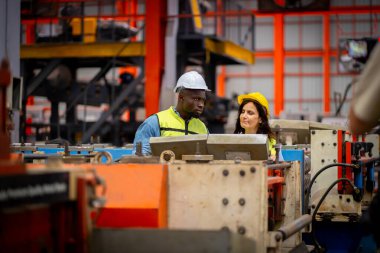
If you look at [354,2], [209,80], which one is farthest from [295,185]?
[354,2]

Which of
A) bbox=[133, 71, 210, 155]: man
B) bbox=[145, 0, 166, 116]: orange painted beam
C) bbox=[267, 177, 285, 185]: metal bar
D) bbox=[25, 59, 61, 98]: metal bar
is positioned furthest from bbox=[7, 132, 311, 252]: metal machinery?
bbox=[25, 59, 61, 98]: metal bar

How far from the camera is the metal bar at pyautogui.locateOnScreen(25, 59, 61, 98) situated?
1594 cm

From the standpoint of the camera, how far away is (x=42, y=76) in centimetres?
1595

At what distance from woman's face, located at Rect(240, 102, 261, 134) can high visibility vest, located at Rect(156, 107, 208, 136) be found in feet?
1.32

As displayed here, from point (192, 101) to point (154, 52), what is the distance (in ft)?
26.1

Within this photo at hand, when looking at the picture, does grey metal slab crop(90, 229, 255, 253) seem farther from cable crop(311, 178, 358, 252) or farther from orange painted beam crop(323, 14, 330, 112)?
orange painted beam crop(323, 14, 330, 112)

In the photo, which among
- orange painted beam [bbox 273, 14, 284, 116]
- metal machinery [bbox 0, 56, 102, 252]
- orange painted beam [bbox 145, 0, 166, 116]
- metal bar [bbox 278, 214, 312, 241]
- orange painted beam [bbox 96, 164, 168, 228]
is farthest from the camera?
orange painted beam [bbox 273, 14, 284, 116]

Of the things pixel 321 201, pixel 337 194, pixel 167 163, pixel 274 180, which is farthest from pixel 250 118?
pixel 167 163

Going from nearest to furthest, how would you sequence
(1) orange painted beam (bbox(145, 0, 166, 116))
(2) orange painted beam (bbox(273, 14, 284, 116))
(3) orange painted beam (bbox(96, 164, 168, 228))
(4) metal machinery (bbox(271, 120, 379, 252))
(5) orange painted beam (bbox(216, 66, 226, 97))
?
(3) orange painted beam (bbox(96, 164, 168, 228)), (4) metal machinery (bbox(271, 120, 379, 252)), (1) orange painted beam (bbox(145, 0, 166, 116)), (2) orange painted beam (bbox(273, 14, 284, 116)), (5) orange painted beam (bbox(216, 66, 226, 97))

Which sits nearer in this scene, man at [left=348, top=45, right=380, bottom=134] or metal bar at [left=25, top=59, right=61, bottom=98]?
man at [left=348, top=45, right=380, bottom=134]

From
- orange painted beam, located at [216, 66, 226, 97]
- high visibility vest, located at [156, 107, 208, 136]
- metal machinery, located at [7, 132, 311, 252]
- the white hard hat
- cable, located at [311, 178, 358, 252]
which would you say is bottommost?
cable, located at [311, 178, 358, 252]

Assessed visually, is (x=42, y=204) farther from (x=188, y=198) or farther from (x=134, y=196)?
(x=188, y=198)

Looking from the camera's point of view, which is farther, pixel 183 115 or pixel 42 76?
pixel 42 76

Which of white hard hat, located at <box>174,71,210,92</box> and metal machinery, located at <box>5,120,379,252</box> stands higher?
white hard hat, located at <box>174,71,210,92</box>
